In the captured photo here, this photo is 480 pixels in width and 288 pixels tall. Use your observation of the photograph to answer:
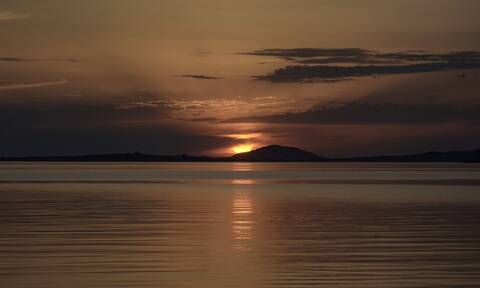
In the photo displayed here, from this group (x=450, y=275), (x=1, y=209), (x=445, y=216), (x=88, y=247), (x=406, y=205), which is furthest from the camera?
(x=406, y=205)

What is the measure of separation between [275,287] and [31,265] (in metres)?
5.86

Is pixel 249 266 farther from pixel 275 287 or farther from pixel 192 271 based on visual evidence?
pixel 275 287

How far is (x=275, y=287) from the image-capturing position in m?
17.6

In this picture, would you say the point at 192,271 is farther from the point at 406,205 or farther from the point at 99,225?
the point at 406,205

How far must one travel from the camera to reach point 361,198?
51.1 metres

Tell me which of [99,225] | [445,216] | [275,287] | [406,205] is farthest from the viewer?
[406,205]

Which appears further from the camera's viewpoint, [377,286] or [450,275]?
[450,275]

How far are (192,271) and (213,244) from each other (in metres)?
5.23

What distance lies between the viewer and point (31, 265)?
20.2m

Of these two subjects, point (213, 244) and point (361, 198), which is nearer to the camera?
point (213, 244)

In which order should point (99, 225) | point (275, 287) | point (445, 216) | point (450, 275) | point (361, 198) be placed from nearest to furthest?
point (275, 287), point (450, 275), point (99, 225), point (445, 216), point (361, 198)

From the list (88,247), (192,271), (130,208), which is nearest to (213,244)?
(88,247)

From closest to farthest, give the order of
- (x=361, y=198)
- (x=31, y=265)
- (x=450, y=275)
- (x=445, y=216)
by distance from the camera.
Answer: (x=450, y=275) → (x=31, y=265) → (x=445, y=216) → (x=361, y=198)

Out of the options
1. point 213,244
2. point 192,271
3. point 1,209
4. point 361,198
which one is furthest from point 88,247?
point 361,198
